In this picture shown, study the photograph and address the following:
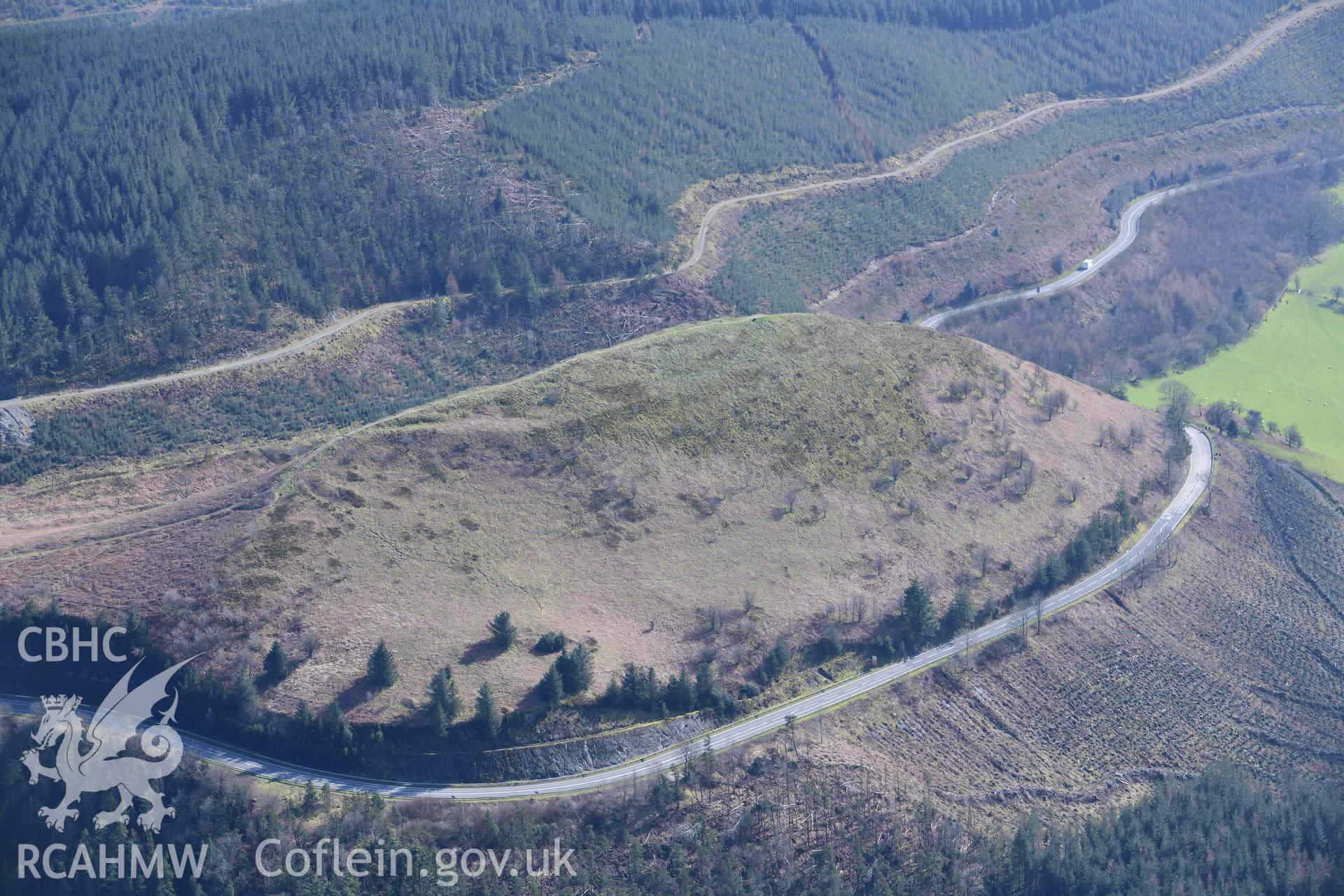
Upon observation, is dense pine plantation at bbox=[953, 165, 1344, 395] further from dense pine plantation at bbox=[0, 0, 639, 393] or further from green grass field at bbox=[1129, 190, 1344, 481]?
dense pine plantation at bbox=[0, 0, 639, 393]

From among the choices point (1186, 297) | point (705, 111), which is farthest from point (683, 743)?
point (1186, 297)

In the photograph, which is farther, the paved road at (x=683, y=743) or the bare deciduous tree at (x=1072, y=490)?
the bare deciduous tree at (x=1072, y=490)

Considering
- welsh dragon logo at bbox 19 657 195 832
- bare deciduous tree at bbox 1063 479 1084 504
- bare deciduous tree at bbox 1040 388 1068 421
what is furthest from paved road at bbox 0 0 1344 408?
bare deciduous tree at bbox 1063 479 1084 504

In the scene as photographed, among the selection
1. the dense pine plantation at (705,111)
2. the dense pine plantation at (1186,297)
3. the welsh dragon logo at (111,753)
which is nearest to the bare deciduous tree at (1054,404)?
the dense pine plantation at (1186,297)

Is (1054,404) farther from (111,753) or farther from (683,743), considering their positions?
(111,753)

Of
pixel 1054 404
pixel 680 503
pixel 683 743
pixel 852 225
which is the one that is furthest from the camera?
pixel 852 225

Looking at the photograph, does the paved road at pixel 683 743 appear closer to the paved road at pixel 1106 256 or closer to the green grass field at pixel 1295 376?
the green grass field at pixel 1295 376
